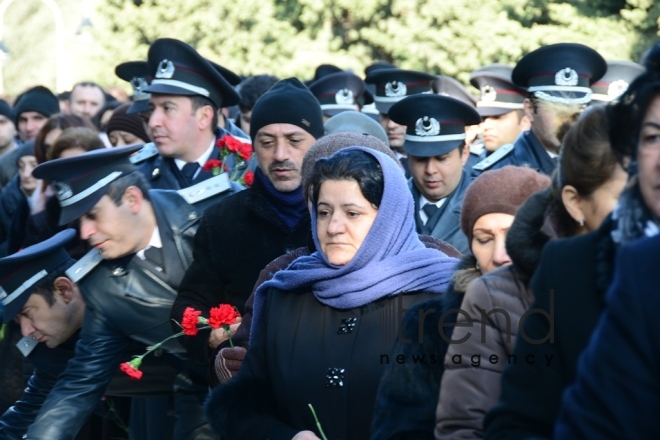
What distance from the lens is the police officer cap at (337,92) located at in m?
10.8

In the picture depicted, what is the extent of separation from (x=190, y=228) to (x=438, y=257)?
1.98 meters

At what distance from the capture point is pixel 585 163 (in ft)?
10.7

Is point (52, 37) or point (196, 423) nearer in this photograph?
point (196, 423)

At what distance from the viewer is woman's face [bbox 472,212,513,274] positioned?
3.88 meters

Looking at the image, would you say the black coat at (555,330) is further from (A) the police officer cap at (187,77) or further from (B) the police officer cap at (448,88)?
(B) the police officer cap at (448,88)

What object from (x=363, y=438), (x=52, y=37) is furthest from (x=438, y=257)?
(x=52, y=37)

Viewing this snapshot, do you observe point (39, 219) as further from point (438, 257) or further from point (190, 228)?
point (438, 257)

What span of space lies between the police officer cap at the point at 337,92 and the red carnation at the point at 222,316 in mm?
5722

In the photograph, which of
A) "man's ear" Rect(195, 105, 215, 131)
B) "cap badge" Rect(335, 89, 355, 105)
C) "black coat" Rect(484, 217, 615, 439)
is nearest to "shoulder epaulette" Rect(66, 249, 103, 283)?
"man's ear" Rect(195, 105, 215, 131)

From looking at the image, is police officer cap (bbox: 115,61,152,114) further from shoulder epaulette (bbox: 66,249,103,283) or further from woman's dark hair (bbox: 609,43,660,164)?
woman's dark hair (bbox: 609,43,660,164)

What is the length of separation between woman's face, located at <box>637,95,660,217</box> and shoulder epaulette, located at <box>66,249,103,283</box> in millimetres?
3913

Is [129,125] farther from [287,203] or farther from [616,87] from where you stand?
[287,203]

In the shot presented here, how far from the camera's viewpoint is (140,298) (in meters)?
5.92

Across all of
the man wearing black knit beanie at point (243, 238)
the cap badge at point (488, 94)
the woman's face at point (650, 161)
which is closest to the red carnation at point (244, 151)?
the man wearing black knit beanie at point (243, 238)
